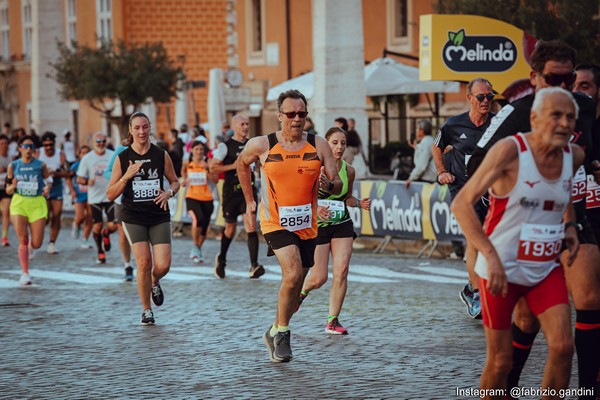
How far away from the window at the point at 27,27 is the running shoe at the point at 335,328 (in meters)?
50.9

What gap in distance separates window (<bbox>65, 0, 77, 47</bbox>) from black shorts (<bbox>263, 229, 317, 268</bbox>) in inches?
1795

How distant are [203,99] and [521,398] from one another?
42.4 meters

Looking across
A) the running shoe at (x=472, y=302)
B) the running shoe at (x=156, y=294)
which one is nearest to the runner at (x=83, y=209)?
the running shoe at (x=156, y=294)

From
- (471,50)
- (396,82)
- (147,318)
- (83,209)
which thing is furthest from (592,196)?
(396,82)

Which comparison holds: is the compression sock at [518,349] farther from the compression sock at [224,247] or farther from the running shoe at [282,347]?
the compression sock at [224,247]

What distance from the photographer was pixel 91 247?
23.1 metres

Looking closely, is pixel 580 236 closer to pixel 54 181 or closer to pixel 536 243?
pixel 536 243

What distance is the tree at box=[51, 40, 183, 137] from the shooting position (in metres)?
41.1

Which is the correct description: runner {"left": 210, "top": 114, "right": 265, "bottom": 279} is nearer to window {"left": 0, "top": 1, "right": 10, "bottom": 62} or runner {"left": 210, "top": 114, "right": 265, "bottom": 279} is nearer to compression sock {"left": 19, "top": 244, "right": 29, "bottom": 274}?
compression sock {"left": 19, "top": 244, "right": 29, "bottom": 274}

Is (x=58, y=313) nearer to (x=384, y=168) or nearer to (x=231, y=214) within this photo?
(x=231, y=214)

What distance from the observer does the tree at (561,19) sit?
25.4m

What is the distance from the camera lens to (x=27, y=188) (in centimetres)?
1778

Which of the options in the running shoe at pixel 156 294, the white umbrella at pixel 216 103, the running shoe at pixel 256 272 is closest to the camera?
the running shoe at pixel 156 294

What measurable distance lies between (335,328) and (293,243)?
5.00 ft
